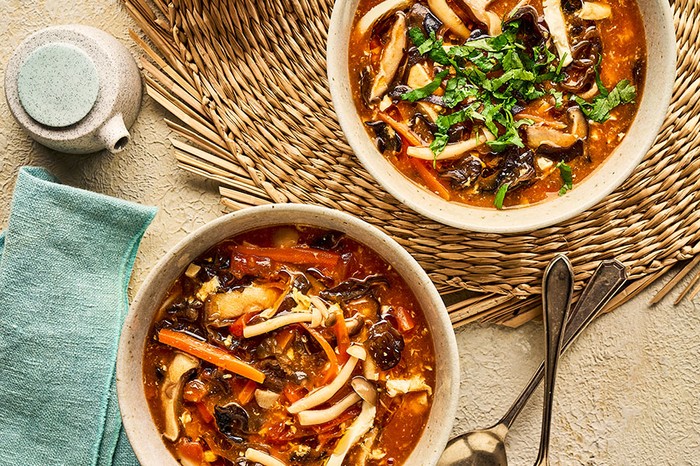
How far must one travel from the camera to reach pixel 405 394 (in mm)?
2945

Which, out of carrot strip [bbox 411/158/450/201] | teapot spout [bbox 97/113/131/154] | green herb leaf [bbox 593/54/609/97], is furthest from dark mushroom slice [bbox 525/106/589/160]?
teapot spout [bbox 97/113/131/154]

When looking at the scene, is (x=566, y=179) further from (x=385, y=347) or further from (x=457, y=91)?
(x=385, y=347)

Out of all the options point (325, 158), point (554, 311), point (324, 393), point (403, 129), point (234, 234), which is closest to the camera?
point (324, 393)

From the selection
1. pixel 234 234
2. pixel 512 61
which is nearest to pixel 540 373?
pixel 512 61

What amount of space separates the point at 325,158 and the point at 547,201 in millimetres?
899

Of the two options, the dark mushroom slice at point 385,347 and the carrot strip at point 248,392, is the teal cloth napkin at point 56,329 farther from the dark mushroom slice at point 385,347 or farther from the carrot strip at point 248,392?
the dark mushroom slice at point 385,347

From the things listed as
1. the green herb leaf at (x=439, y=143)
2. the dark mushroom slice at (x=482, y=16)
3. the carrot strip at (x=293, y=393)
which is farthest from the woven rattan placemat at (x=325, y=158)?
the carrot strip at (x=293, y=393)

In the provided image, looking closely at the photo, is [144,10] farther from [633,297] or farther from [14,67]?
[633,297]

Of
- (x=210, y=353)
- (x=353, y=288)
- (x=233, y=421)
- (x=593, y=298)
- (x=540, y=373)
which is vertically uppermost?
(x=593, y=298)

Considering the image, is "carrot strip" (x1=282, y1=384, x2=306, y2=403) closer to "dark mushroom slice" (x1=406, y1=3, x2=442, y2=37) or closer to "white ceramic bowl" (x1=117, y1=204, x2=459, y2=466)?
"white ceramic bowl" (x1=117, y1=204, x2=459, y2=466)

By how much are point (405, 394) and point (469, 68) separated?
4.02 ft

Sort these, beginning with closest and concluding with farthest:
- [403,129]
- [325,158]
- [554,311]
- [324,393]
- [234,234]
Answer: [324,393] < [234,234] < [403,129] < [554,311] < [325,158]

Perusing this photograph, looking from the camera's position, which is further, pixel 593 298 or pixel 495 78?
pixel 593 298

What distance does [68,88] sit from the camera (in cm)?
315
